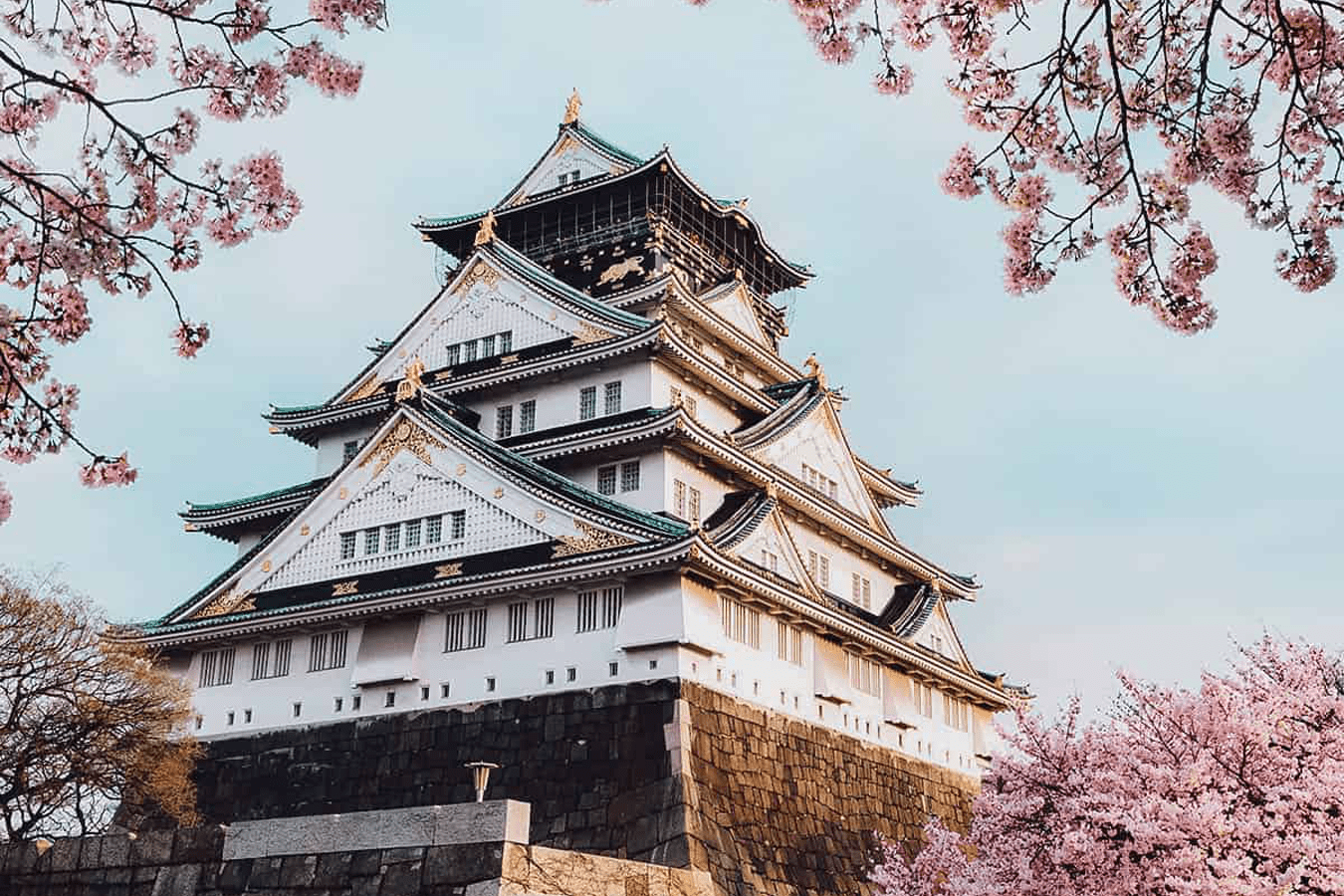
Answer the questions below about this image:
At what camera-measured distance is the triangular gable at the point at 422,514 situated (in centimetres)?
3017

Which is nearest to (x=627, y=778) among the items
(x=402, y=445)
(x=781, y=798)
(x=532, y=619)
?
(x=781, y=798)

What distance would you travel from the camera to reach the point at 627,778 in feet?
90.9

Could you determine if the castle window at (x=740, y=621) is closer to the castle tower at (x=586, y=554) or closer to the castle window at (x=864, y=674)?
the castle tower at (x=586, y=554)

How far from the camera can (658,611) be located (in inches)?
1128

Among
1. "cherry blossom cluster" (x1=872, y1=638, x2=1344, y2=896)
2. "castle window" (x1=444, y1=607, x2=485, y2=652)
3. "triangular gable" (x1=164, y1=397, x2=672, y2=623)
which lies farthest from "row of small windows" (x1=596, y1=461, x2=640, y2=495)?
"cherry blossom cluster" (x1=872, y1=638, x2=1344, y2=896)

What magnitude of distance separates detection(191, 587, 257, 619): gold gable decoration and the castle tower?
0.09 meters

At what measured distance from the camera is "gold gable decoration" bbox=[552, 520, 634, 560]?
95.2 feet

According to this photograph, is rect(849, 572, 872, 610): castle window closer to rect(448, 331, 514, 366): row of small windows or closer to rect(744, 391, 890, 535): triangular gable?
rect(744, 391, 890, 535): triangular gable

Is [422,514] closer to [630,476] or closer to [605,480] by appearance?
[605,480]

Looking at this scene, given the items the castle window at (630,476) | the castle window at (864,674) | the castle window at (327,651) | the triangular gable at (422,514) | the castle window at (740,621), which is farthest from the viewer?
the castle window at (864,674)

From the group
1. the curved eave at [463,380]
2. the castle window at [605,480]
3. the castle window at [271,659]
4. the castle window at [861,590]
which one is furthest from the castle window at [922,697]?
the castle window at [271,659]

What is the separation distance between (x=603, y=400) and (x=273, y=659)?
33.8ft

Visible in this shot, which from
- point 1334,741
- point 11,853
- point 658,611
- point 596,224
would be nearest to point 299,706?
point 658,611

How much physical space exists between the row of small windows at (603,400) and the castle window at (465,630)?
6.88 metres
